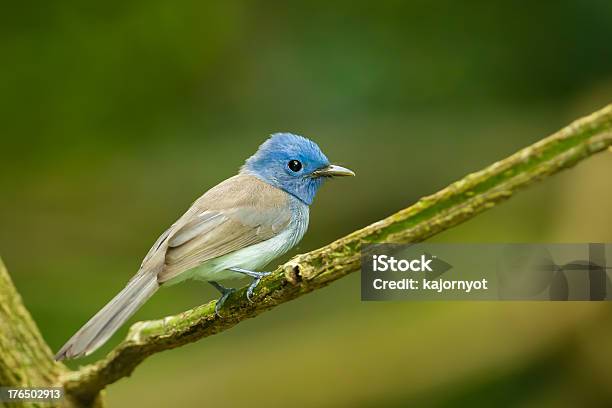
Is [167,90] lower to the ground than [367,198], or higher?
higher

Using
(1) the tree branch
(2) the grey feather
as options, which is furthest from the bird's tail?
(1) the tree branch

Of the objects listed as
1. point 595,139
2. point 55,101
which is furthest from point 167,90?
point 595,139

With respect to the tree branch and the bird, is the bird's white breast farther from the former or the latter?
the tree branch

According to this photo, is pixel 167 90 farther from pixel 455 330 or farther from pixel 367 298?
pixel 367 298

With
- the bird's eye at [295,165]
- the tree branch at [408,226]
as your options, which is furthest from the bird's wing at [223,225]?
the tree branch at [408,226]

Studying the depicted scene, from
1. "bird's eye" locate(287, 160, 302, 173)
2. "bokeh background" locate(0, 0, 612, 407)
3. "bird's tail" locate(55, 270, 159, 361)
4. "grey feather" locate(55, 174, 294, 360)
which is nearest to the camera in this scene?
"bird's tail" locate(55, 270, 159, 361)

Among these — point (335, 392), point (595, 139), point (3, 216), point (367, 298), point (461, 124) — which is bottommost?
point (335, 392)

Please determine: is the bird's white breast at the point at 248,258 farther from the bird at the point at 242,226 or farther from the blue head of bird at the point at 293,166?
the blue head of bird at the point at 293,166

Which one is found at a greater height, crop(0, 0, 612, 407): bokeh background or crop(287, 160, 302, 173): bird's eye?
crop(0, 0, 612, 407): bokeh background
